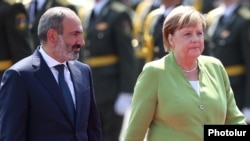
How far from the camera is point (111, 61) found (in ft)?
34.7

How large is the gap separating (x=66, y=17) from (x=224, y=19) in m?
4.52

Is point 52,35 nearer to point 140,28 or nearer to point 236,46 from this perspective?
point 236,46

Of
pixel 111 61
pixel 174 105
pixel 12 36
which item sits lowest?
pixel 111 61

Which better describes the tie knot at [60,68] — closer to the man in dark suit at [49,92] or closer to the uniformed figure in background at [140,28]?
the man in dark suit at [49,92]

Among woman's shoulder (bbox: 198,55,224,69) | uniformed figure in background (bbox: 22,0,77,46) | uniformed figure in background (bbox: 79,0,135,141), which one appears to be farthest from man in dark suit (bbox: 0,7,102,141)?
uniformed figure in background (bbox: 79,0,135,141)

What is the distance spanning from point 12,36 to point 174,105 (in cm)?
370

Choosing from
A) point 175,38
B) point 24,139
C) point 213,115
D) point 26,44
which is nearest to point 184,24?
point 175,38

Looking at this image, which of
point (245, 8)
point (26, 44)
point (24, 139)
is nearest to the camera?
point (24, 139)

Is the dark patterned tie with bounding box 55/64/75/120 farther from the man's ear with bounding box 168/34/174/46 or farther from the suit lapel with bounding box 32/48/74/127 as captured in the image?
the man's ear with bounding box 168/34/174/46

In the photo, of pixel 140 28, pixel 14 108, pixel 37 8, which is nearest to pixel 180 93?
pixel 14 108

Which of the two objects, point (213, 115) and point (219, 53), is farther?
point (219, 53)

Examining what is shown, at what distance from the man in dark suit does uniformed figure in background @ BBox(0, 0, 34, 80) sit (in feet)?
11.1

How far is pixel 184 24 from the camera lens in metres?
6.34

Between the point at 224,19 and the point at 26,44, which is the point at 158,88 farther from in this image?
the point at 224,19
